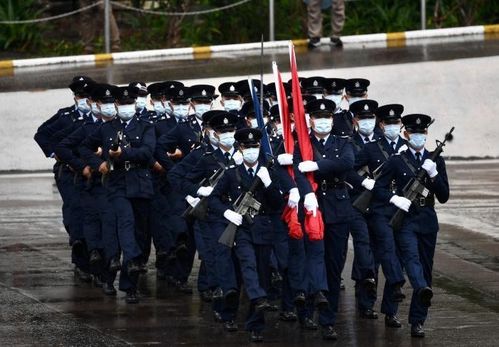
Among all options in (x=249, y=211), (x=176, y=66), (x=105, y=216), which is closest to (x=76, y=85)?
(x=105, y=216)

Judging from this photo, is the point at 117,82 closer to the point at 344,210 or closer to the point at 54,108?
the point at 54,108

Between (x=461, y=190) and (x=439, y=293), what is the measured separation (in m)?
5.84

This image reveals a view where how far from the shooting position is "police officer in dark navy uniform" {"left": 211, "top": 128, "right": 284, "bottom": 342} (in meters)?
12.7

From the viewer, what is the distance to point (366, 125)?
14375mm

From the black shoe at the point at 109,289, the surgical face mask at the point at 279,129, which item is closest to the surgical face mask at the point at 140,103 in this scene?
the black shoe at the point at 109,289

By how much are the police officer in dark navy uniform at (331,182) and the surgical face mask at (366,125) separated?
101cm

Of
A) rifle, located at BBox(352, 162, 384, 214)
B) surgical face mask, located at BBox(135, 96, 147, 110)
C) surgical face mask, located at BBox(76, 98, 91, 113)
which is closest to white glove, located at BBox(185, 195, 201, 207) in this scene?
rifle, located at BBox(352, 162, 384, 214)

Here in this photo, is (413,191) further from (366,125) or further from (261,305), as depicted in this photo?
(261,305)

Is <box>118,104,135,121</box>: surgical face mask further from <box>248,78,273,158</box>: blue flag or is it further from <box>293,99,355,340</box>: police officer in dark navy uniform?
<box>293,99,355,340</box>: police officer in dark navy uniform

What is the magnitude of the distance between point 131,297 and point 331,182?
231cm

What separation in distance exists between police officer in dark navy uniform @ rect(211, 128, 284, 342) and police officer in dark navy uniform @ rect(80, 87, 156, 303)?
1.69 meters

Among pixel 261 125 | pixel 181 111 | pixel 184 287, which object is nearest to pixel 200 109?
pixel 181 111

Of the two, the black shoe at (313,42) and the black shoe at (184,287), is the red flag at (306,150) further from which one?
the black shoe at (313,42)

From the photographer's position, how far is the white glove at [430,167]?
1296 centimetres
